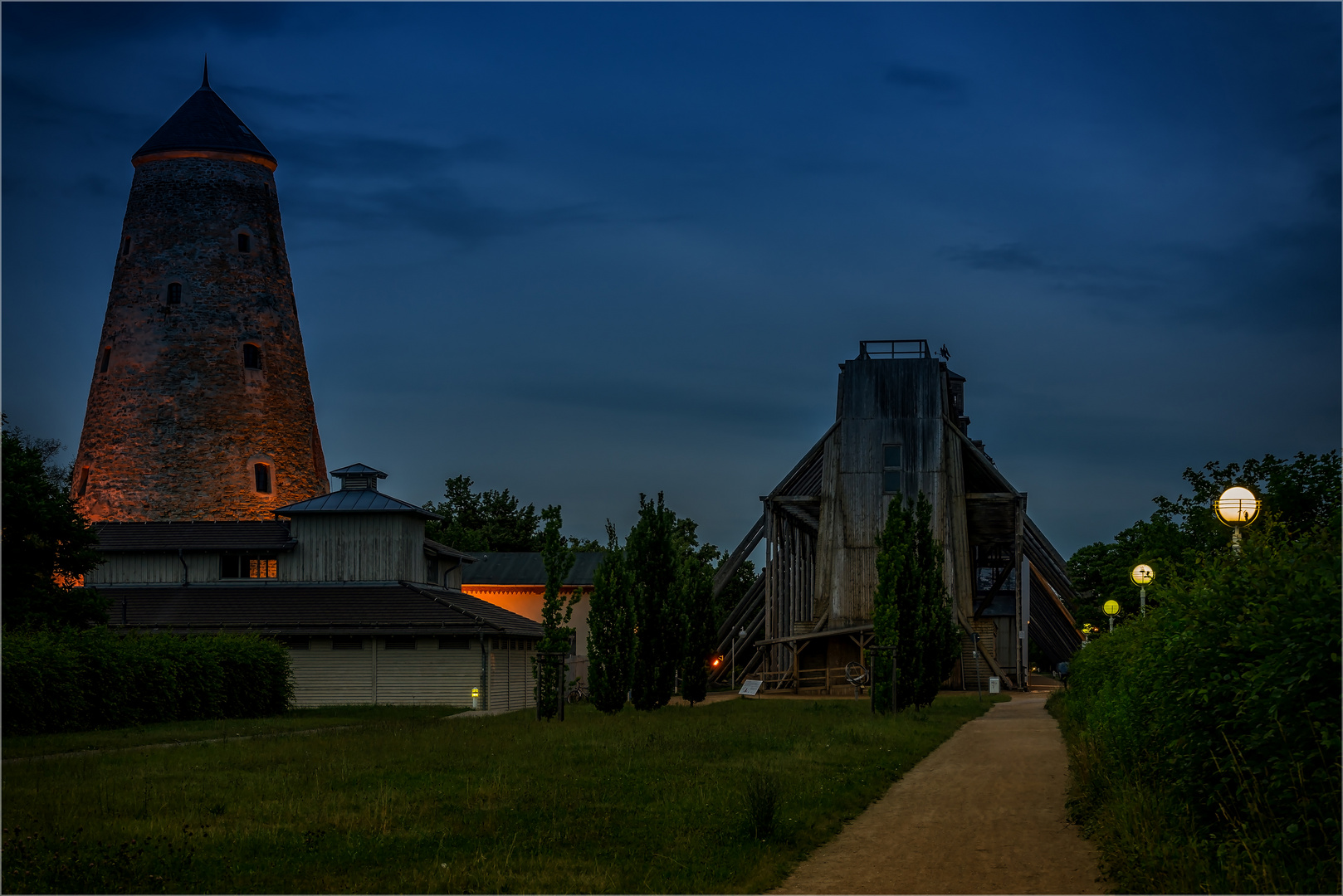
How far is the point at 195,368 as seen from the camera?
5294 centimetres

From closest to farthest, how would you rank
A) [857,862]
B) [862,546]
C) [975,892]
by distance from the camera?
1. [975,892]
2. [857,862]
3. [862,546]

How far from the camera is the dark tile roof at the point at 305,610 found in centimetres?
4400

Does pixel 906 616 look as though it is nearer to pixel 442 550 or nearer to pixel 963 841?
pixel 963 841

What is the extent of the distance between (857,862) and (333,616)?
116 ft

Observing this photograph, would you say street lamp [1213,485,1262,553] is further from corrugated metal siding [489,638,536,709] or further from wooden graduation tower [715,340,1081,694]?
wooden graduation tower [715,340,1081,694]

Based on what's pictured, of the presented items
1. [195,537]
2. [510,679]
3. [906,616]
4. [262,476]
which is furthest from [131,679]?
[262,476]

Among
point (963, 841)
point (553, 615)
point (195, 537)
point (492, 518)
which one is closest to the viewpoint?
point (963, 841)

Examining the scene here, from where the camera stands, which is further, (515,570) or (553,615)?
(515,570)

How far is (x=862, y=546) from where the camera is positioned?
55.2 metres

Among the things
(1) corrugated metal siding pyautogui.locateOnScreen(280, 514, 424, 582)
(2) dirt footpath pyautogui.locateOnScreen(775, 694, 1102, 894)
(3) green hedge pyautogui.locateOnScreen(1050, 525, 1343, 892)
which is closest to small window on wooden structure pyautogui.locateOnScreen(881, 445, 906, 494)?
(1) corrugated metal siding pyautogui.locateOnScreen(280, 514, 424, 582)

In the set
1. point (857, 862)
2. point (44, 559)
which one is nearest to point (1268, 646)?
point (857, 862)

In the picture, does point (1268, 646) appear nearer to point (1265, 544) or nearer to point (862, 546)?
point (1265, 544)

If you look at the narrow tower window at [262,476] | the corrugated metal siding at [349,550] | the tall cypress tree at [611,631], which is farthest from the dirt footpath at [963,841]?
the narrow tower window at [262,476]

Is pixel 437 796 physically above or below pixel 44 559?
below
